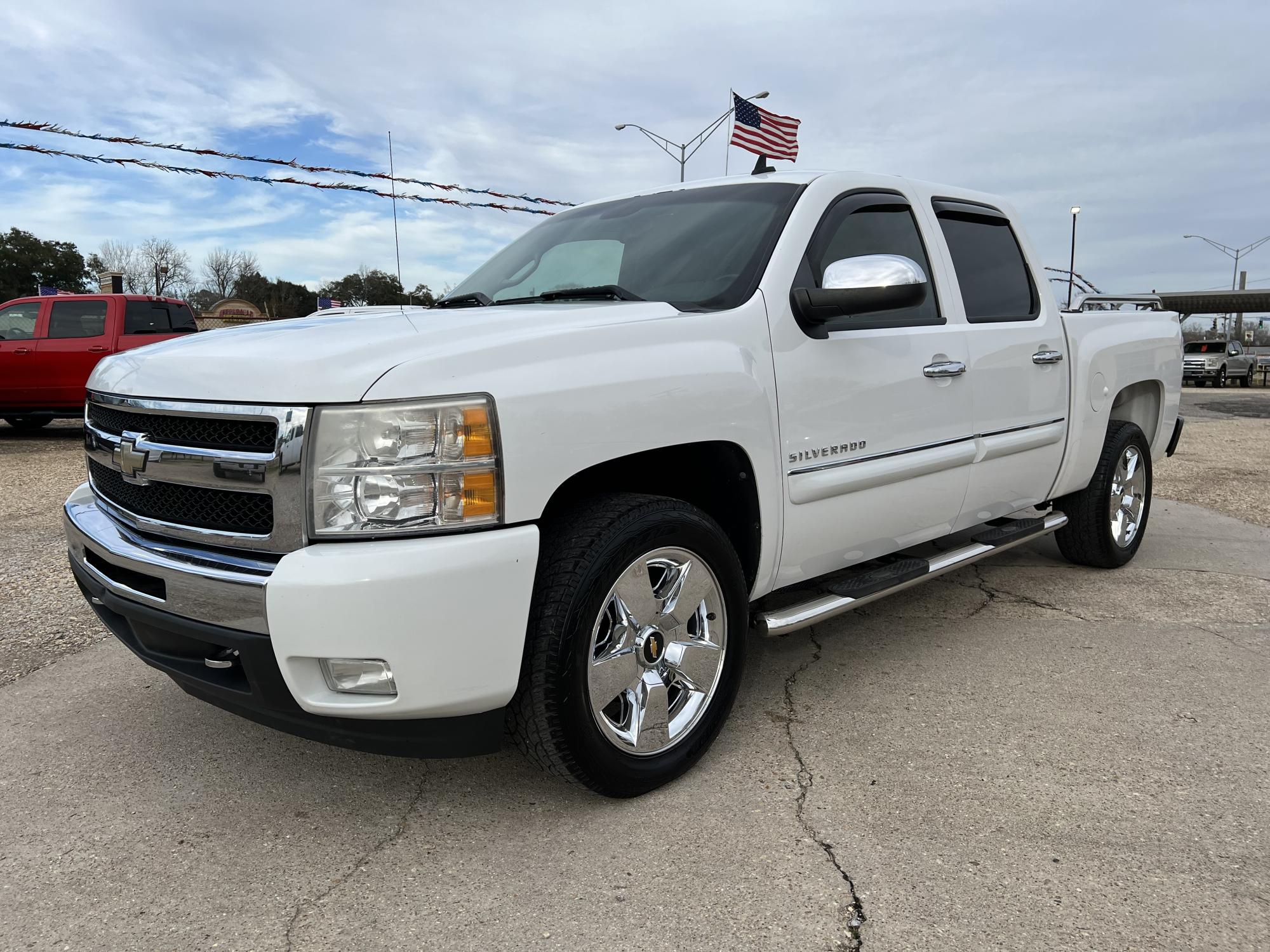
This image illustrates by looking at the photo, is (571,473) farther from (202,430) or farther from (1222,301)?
(1222,301)

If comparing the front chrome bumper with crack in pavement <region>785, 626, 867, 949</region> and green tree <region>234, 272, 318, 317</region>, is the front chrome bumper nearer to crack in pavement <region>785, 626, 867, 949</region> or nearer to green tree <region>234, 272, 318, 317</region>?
crack in pavement <region>785, 626, 867, 949</region>

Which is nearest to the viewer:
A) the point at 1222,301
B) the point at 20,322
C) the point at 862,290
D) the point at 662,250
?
the point at 862,290

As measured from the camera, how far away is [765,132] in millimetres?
11672

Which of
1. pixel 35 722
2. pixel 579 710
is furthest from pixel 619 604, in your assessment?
pixel 35 722

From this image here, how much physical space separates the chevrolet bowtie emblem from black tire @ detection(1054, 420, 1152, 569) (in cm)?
414

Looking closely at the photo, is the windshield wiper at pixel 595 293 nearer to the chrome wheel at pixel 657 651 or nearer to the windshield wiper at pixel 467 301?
the windshield wiper at pixel 467 301

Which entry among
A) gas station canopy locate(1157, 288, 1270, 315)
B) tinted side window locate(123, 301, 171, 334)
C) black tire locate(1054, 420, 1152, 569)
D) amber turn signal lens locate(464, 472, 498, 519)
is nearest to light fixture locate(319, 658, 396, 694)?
amber turn signal lens locate(464, 472, 498, 519)

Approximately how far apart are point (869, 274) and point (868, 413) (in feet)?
1.62

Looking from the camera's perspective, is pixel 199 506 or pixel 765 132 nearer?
pixel 199 506

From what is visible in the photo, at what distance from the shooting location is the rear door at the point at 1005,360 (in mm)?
3711

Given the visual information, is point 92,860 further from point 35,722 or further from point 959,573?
point 959,573

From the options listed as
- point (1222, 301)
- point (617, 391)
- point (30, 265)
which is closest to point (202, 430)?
point (617, 391)

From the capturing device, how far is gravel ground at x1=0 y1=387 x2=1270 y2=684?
13.2 ft

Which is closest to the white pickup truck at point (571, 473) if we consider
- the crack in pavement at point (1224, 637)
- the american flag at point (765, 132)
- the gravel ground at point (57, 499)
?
the crack in pavement at point (1224, 637)
